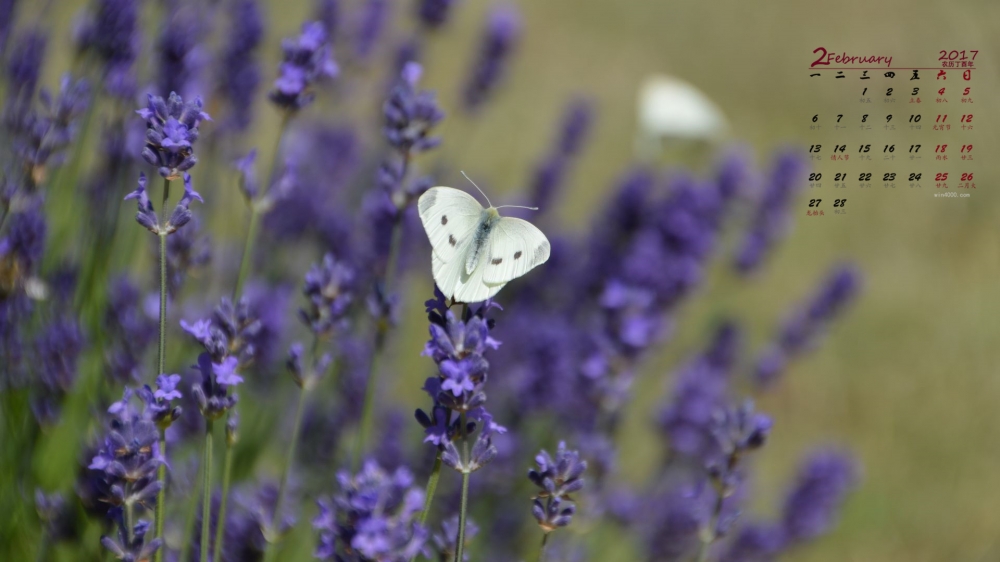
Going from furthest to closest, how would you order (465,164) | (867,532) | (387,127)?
(465,164) < (867,532) < (387,127)

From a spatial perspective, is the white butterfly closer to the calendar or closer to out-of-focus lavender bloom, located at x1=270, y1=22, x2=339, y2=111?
out-of-focus lavender bloom, located at x1=270, y1=22, x2=339, y2=111

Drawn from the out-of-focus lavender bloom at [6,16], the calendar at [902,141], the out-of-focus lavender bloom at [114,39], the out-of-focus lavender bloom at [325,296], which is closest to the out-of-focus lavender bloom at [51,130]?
the out-of-focus lavender bloom at [114,39]

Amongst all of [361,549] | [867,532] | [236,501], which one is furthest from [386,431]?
[867,532]

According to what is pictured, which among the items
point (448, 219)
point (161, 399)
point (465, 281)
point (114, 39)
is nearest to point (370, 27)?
point (114, 39)

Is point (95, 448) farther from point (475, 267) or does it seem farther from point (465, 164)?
point (465, 164)

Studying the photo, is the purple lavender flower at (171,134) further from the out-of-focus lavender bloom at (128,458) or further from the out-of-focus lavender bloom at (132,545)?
the out-of-focus lavender bloom at (132,545)

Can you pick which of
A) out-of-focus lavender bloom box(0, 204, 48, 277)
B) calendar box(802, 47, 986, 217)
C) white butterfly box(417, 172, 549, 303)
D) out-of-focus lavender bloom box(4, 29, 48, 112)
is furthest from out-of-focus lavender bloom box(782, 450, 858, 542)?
calendar box(802, 47, 986, 217)
